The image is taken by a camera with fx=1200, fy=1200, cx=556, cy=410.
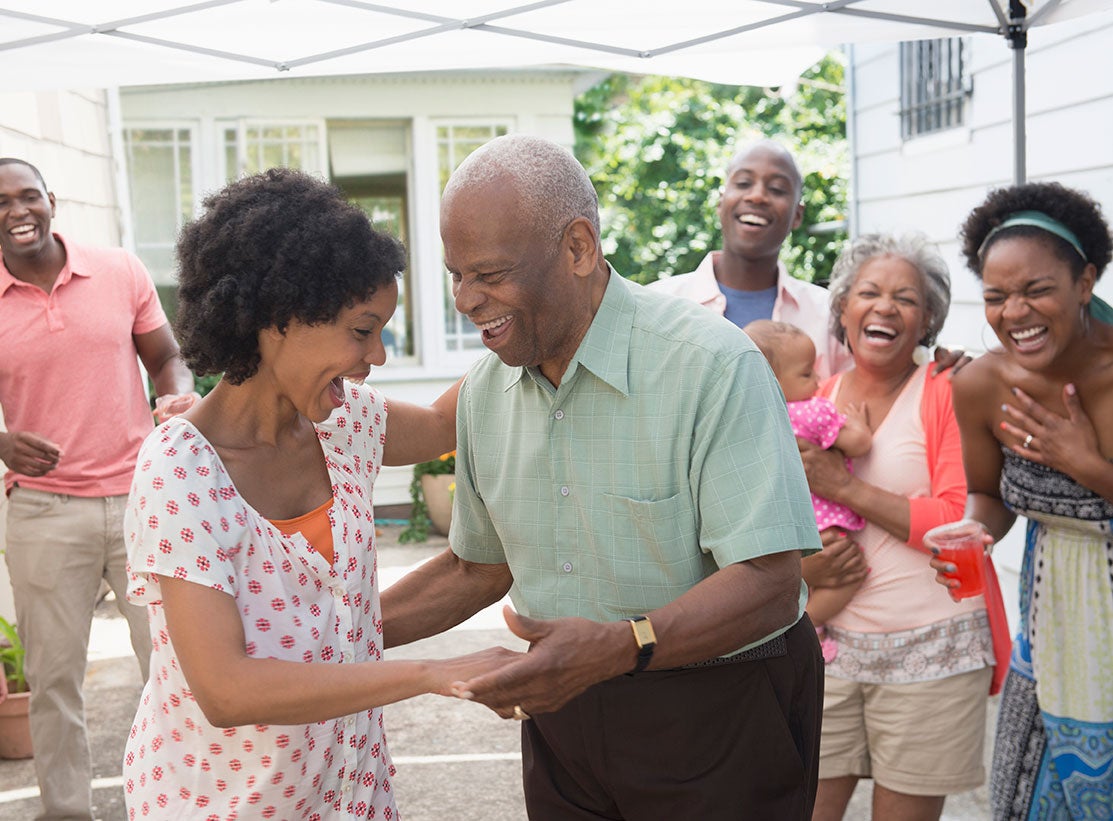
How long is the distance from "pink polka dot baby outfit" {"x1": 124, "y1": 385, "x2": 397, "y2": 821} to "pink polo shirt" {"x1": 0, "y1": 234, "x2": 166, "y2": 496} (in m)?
2.60

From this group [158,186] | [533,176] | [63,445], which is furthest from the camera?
[158,186]

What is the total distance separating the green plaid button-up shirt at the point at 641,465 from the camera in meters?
2.13

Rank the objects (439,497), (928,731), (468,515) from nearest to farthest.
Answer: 1. (468,515)
2. (928,731)
3. (439,497)

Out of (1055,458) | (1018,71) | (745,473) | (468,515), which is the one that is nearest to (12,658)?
(468,515)

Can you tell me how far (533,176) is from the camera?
2.18 meters

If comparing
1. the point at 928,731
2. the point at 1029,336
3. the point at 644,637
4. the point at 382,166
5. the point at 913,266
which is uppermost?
the point at 382,166

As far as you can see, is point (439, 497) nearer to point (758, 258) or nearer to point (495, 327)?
point (758, 258)

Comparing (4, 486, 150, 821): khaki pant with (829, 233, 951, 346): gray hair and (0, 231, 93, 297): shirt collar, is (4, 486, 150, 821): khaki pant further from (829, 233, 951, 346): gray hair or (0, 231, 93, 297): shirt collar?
(829, 233, 951, 346): gray hair

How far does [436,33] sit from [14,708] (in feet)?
10.9

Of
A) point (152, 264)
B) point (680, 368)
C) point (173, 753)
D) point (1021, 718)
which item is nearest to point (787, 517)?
point (680, 368)

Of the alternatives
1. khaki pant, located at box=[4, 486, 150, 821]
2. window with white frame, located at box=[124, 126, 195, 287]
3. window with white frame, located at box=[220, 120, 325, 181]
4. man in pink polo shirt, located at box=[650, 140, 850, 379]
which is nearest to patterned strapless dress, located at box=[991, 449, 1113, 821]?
man in pink polo shirt, located at box=[650, 140, 850, 379]

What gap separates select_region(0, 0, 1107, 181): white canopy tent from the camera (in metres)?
4.04

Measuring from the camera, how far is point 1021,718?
3.16 metres

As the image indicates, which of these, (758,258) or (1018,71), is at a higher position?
(1018,71)
